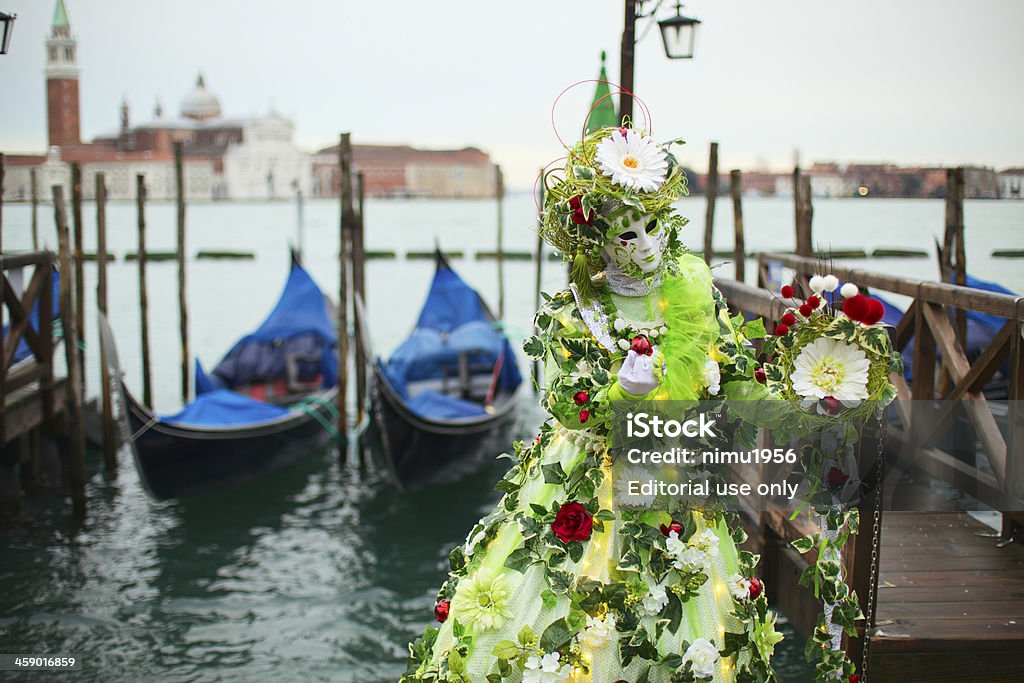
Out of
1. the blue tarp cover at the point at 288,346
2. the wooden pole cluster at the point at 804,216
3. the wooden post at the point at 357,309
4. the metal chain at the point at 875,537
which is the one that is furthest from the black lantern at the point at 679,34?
the blue tarp cover at the point at 288,346

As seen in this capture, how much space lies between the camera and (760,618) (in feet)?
6.60

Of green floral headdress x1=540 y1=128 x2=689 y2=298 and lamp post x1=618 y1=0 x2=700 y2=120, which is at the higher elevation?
lamp post x1=618 y1=0 x2=700 y2=120

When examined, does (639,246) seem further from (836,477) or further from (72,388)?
(72,388)

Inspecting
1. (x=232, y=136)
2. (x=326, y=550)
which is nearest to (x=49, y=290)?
(x=326, y=550)

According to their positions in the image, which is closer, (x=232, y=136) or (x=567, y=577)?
(x=567, y=577)

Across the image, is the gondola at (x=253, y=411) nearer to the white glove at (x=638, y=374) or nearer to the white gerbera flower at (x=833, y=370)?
the white glove at (x=638, y=374)

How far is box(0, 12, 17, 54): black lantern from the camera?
3211 millimetres

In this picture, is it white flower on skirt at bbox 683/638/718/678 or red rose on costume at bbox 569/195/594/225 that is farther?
red rose on costume at bbox 569/195/594/225

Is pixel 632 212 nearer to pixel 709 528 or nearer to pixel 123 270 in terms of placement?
pixel 709 528

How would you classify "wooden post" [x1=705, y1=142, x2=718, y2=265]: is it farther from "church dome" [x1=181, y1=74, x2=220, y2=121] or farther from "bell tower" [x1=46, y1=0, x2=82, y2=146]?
"church dome" [x1=181, y1=74, x2=220, y2=121]

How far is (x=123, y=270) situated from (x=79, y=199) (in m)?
22.1

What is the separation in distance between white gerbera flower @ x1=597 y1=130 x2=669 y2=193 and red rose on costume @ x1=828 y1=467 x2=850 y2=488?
2.18 ft

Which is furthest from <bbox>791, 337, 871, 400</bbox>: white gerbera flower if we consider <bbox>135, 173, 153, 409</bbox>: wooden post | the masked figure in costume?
<bbox>135, 173, 153, 409</bbox>: wooden post

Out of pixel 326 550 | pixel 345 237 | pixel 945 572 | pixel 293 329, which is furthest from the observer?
pixel 293 329
